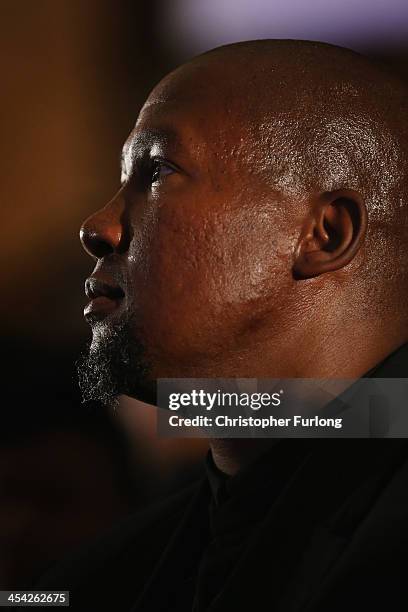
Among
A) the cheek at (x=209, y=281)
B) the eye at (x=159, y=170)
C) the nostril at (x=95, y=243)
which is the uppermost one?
the eye at (x=159, y=170)

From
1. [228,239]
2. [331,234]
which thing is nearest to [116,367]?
[228,239]

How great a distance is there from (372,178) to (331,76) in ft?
0.47

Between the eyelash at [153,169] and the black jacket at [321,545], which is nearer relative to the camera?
the black jacket at [321,545]

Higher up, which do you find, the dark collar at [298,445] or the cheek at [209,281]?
the cheek at [209,281]

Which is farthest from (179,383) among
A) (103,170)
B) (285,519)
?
(103,170)

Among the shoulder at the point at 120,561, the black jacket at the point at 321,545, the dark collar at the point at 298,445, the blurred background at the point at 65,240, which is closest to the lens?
the black jacket at the point at 321,545

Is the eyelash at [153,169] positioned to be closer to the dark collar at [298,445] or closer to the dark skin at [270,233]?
the dark skin at [270,233]

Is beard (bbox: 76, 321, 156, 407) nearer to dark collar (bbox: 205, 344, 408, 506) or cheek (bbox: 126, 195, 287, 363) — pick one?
cheek (bbox: 126, 195, 287, 363)

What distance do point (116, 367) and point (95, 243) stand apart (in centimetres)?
16

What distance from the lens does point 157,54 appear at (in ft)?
5.71

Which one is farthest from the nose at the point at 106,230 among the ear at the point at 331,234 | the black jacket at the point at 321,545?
the black jacket at the point at 321,545

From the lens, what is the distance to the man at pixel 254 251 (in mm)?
1151

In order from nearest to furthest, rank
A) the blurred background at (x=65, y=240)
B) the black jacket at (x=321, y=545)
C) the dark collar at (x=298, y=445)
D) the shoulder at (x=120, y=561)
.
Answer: the black jacket at (x=321, y=545) → the dark collar at (x=298, y=445) → the shoulder at (x=120, y=561) → the blurred background at (x=65, y=240)

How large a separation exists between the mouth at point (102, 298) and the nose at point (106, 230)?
4 cm
